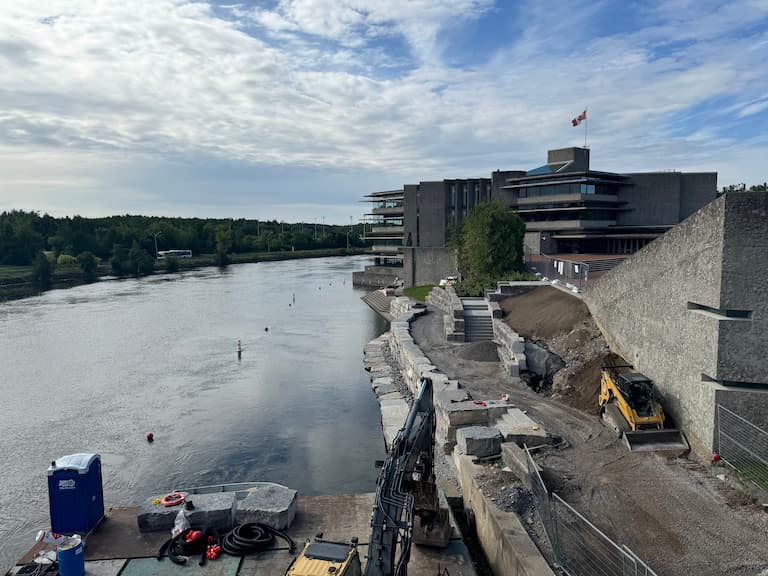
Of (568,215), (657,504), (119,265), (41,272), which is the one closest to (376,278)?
(568,215)

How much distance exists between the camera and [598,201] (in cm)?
6456

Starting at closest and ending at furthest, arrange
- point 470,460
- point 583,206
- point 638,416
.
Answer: point 470,460 < point 638,416 < point 583,206

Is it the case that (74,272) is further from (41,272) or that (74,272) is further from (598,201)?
(598,201)

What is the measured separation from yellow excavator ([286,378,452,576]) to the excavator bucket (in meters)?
6.01

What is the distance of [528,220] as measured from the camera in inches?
2741

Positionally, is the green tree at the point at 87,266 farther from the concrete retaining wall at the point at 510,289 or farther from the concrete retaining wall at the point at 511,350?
the concrete retaining wall at the point at 511,350

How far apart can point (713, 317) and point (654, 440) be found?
11.8 ft

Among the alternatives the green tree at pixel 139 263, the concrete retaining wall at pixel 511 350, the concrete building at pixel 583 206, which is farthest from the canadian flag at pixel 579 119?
the green tree at pixel 139 263

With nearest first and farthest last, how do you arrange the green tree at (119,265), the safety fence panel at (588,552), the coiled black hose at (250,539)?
the safety fence panel at (588,552) → the coiled black hose at (250,539) → the green tree at (119,265)

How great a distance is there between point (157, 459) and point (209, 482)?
3.11 meters

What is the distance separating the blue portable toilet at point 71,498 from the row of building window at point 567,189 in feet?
201

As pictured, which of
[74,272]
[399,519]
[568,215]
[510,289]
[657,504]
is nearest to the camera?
[399,519]

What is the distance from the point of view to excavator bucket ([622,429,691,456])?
1452 centimetres

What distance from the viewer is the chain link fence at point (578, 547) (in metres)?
9.80
